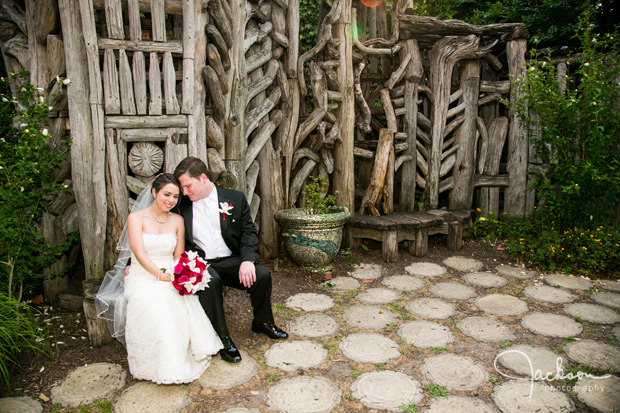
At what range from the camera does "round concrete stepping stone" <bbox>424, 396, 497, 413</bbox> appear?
8.82ft

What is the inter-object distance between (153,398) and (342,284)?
2.62 metres

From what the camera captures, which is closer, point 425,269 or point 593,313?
point 593,313

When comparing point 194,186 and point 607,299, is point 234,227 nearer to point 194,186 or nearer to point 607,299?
point 194,186

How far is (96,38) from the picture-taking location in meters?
3.71

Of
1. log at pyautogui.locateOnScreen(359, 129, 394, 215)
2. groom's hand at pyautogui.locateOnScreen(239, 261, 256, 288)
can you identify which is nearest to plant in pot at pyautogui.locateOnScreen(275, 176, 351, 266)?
log at pyautogui.locateOnScreen(359, 129, 394, 215)

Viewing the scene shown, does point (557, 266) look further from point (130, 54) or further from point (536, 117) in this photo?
point (130, 54)

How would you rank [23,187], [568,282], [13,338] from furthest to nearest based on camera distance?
[568,282], [23,187], [13,338]

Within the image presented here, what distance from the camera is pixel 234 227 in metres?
3.76

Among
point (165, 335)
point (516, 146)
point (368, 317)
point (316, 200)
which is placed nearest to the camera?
point (165, 335)

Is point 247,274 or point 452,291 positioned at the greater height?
point 247,274

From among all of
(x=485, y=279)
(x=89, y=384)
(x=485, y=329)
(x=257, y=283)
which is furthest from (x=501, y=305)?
(x=89, y=384)

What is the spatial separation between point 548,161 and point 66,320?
594cm

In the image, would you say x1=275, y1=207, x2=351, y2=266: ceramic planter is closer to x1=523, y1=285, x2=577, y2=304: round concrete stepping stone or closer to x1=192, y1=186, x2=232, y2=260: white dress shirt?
x1=192, y1=186, x2=232, y2=260: white dress shirt

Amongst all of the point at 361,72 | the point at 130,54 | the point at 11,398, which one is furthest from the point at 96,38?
the point at 361,72
